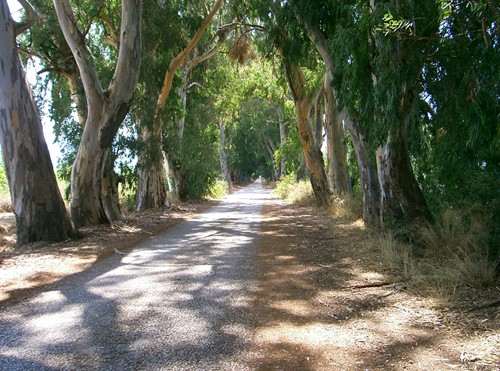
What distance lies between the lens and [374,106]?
7137 millimetres

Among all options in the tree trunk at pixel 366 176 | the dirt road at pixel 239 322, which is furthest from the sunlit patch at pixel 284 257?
the tree trunk at pixel 366 176

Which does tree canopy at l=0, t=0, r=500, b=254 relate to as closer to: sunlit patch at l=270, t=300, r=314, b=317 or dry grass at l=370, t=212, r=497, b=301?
dry grass at l=370, t=212, r=497, b=301

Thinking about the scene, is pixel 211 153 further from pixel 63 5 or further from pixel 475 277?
A: pixel 475 277

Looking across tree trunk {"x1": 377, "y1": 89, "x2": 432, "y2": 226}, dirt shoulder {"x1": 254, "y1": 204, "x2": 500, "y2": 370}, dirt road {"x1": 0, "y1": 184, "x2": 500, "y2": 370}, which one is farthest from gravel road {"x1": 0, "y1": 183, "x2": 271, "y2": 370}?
tree trunk {"x1": 377, "y1": 89, "x2": 432, "y2": 226}

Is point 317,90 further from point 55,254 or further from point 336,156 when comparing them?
point 55,254

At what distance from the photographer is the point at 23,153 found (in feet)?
29.9

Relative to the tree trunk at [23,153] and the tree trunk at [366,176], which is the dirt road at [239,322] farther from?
the tree trunk at [366,176]

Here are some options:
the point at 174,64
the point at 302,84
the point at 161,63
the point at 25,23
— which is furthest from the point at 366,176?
the point at 161,63

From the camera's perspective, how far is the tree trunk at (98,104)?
37.4ft

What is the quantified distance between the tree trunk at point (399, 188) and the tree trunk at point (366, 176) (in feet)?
5.86

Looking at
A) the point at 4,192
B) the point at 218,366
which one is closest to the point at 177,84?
the point at 4,192

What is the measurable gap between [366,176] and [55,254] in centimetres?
724

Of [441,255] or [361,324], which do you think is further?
[441,255]

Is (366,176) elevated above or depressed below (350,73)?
below
